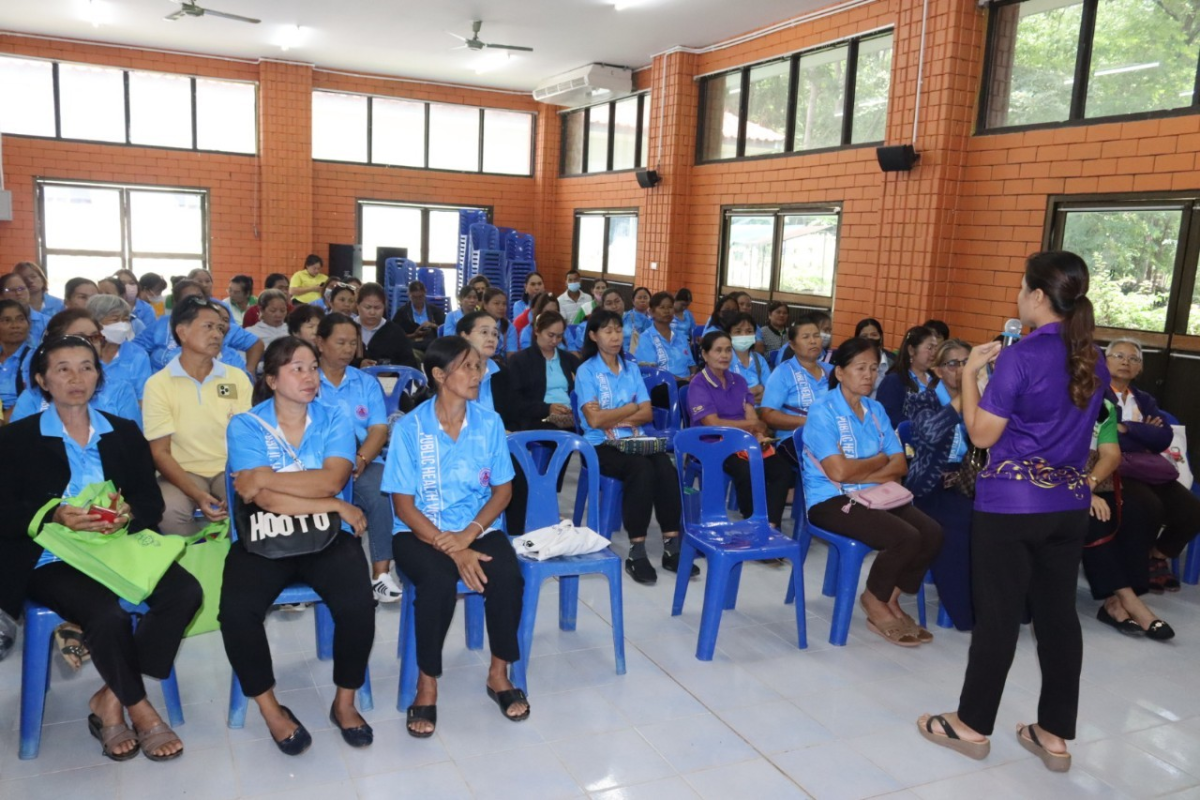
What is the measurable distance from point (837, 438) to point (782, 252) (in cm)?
575

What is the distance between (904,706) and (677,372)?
12.1 feet

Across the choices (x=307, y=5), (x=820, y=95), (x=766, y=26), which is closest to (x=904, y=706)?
(x=820, y=95)

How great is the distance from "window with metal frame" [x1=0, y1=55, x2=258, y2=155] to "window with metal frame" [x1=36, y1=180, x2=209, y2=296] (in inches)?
25.1

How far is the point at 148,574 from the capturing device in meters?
2.33

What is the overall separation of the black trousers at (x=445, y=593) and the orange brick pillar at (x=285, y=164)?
9887 millimetres

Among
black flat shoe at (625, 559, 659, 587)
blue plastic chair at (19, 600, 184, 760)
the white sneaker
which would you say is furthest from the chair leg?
blue plastic chair at (19, 600, 184, 760)

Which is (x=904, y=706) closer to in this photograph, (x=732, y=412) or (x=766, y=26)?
(x=732, y=412)

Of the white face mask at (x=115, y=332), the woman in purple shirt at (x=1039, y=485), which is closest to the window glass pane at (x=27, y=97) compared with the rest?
the white face mask at (x=115, y=332)

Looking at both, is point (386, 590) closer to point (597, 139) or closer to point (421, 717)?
point (421, 717)

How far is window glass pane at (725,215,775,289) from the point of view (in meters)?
8.98

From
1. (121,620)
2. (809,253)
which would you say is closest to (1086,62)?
(809,253)

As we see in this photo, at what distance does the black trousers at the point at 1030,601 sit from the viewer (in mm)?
2307

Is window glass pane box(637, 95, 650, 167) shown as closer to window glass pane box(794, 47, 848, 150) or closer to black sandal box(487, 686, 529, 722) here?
window glass pane box(794, 47, 848, 150)

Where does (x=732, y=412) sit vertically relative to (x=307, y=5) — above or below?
below
